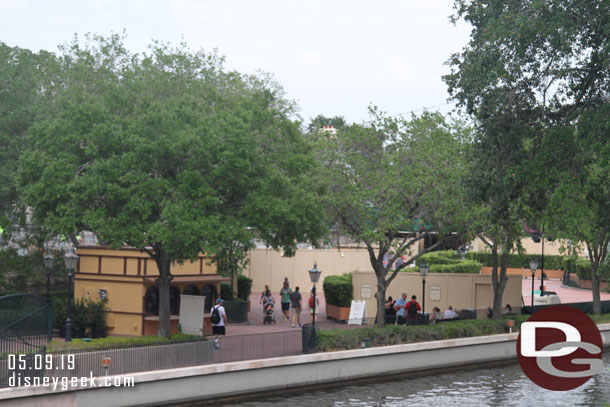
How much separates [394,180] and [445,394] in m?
7.92

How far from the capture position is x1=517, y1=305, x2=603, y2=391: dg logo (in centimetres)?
2692

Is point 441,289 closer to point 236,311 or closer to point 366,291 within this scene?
point 366,291

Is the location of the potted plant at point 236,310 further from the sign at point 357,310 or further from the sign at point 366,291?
the sign at point 366,291

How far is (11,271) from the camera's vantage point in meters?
32.7

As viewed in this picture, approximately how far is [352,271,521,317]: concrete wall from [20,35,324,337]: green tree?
10.1 m

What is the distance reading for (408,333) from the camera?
28375 millimetres

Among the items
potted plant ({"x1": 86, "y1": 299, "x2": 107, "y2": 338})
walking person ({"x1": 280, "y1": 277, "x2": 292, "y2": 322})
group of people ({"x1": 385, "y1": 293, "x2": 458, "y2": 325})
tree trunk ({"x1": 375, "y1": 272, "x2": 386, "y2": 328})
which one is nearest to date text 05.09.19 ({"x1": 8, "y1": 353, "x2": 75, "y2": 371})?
potted plant ({"x1": 86, "y1": 299, "x2": 107, "y2": 338})

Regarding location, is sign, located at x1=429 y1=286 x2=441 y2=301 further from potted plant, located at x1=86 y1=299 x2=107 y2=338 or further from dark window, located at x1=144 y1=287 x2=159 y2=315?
potted plant, located at x1=86 y1=299 x2=107 y2=338

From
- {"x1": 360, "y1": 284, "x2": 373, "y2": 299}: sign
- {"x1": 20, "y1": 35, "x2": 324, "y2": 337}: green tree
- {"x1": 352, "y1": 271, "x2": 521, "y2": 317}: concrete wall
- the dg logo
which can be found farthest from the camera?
{"x1": 360, "y1": 284, "x2": 373, "y2": 299}: sign

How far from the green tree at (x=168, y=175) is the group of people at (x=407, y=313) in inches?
257

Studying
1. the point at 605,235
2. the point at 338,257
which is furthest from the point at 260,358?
the point at 338,257

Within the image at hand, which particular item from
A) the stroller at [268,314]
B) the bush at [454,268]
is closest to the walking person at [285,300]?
the stroller at [268,314]

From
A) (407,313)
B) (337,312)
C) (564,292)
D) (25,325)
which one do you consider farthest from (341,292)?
(564,292)

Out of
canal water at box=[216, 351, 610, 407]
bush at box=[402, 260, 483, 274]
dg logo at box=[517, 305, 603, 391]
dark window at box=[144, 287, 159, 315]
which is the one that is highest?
bush at box=[402, 260, 483, 274]
